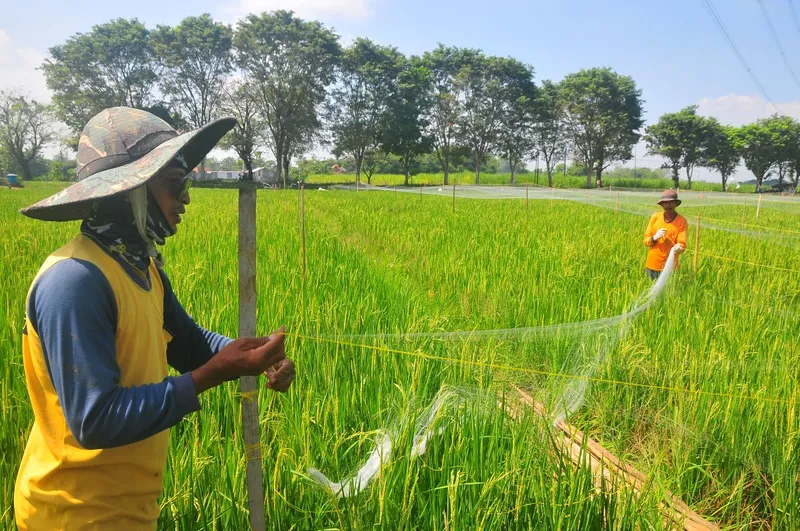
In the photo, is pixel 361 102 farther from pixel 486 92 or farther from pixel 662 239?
pixel 662 239

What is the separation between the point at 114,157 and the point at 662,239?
14.2 ft

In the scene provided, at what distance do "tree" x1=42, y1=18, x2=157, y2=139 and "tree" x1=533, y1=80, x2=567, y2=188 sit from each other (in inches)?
1100

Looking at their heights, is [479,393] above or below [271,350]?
below

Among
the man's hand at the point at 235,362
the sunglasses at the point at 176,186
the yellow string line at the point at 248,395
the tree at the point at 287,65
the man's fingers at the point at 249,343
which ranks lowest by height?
the yellow string line at the point at 248,395

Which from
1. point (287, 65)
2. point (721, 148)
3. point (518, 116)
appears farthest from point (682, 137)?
point (287, 65)

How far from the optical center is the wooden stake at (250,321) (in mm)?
1021

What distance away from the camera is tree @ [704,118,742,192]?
38.2m

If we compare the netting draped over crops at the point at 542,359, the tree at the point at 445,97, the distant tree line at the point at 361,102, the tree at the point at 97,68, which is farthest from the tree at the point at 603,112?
the netting draped over crops at the point at 542,359

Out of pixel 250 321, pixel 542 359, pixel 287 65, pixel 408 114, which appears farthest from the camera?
pixel 408 114

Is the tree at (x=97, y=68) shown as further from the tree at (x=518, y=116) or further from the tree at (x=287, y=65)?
the tree at (x=518, y=116)

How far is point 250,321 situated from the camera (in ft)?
3.44

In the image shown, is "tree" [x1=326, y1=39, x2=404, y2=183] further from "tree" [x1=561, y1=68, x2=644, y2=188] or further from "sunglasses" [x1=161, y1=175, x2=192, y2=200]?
"sunglasses" [x1=161, y1=175, x2=192, y2=200]

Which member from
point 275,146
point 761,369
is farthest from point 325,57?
point 761,369

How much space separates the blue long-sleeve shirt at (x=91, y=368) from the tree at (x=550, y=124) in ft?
131
